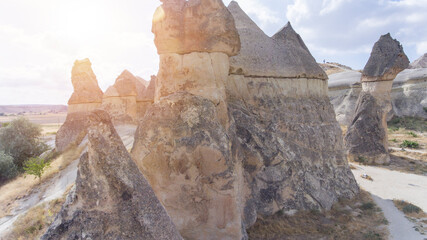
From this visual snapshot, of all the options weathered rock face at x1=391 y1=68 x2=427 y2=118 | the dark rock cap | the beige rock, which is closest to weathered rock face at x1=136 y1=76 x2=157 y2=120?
the beige rock

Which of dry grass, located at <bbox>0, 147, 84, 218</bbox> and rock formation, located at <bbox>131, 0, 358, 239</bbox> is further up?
rock formation, located at <bbox>131, 0, 358, 239</bbox>

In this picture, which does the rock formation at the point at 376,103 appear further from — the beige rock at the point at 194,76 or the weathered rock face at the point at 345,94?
the beige rock at the point at 194,76

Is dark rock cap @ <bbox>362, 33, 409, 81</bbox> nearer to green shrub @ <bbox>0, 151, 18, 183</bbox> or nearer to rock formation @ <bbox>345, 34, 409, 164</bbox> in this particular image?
rock formation @ <bbox>345, 34, 409, 164</bbox>


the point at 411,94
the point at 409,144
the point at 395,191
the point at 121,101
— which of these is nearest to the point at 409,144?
the point at 409,144

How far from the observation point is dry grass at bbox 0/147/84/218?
10.8 m

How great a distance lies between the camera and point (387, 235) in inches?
263

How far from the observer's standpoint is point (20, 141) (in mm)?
17719

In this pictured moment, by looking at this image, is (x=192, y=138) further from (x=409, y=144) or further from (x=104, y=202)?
(x=409, y=144)

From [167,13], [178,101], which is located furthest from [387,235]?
[167,13]

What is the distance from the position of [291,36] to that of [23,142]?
1716 centimetres

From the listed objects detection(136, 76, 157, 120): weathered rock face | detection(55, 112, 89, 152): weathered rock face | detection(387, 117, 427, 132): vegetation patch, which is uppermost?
detection(136, 76, 157, 120): weathered rock face

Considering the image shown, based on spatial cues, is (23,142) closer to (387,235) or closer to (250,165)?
(250,165)

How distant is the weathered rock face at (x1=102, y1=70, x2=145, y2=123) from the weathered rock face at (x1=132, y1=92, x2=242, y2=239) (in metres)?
11.8

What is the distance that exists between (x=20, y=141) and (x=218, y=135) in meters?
17.3
